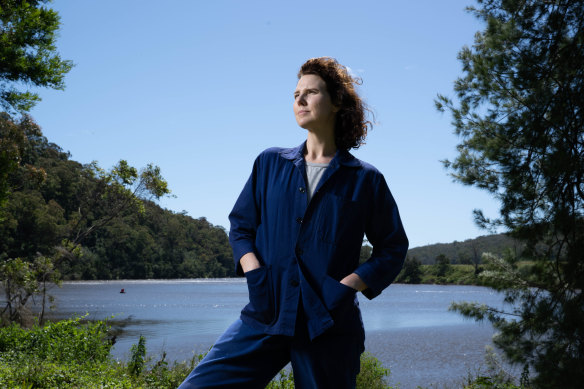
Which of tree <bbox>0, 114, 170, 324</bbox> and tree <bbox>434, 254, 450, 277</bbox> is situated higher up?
tree <bbox>0, 114, 170, 324</bbox>

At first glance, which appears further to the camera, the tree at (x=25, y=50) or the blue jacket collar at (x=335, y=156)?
the tree at (x=25, y=50)

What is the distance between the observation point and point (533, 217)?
214 inches

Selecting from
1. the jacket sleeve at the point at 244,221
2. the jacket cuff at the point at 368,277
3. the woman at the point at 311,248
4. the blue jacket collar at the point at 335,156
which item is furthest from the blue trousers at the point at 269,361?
the blue jacket collar at the point at 335,156

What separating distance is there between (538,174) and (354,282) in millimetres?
4198

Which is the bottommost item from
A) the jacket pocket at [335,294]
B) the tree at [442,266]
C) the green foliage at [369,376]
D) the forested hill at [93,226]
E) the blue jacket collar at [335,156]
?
the tree at [442,266]

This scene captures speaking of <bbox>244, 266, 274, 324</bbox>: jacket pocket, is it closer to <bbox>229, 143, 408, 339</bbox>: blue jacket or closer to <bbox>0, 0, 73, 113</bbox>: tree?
<bbox>229, 143, 408, 339</bbox>: blue jacket

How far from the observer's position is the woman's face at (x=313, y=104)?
2.11 m

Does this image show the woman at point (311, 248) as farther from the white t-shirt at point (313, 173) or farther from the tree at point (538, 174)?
the tree at point (538, 174)

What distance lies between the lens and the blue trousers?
1844 millimetres

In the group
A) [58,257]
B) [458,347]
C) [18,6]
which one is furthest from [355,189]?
[458,347]

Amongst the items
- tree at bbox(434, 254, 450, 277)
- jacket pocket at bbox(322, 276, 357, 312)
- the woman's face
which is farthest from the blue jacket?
tree at bbox(434, 254, 450, 277)

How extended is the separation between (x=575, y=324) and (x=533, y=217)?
1106mm

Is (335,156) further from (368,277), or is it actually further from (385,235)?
(368,277)

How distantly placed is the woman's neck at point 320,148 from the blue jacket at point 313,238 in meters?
0.04
